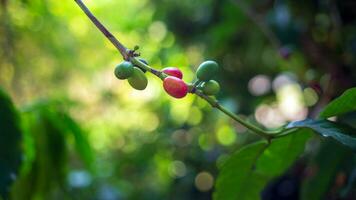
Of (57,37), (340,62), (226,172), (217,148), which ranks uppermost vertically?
(57,37)

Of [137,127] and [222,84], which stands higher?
[137,127]

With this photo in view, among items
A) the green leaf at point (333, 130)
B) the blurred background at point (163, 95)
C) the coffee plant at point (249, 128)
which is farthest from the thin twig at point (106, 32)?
the blurred background at point (163, 95)

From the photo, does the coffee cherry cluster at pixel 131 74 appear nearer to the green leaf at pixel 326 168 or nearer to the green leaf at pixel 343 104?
the green leaf at pixel 343 104

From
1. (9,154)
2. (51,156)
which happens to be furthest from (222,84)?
(9,154)

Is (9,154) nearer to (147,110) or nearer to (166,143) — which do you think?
(166,143)

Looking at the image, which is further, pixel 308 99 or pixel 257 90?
pixel 257 90

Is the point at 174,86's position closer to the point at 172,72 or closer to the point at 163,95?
the point at 172,72
